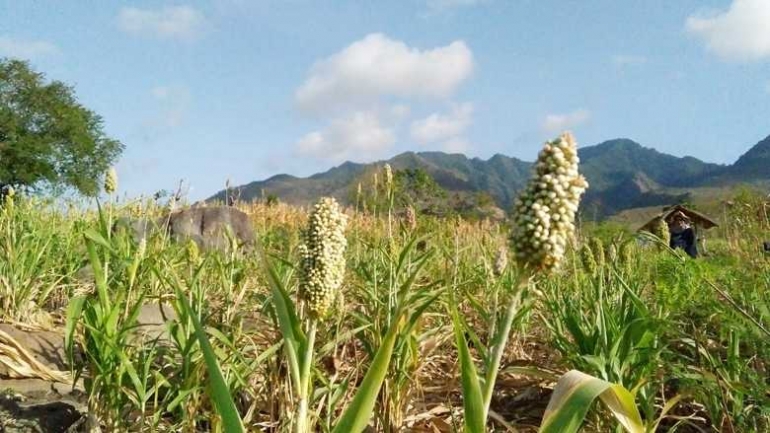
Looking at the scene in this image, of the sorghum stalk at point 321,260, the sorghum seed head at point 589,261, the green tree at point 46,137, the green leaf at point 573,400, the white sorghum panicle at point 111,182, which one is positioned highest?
the green tree at point 46,137

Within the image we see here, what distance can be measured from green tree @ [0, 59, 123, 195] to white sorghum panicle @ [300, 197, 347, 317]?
41.4m

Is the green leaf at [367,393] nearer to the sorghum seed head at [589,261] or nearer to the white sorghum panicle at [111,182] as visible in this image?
the sorghum seed head at [589,261]

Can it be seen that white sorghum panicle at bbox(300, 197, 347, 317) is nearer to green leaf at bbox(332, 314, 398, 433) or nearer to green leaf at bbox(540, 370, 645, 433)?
green leaf at bbox(332, 314, 398, 433)

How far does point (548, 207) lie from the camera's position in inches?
64.8

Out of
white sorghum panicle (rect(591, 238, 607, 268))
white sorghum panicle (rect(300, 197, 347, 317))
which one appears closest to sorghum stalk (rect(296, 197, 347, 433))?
white sorghum panicle (rect(300, 197, 347, 317))

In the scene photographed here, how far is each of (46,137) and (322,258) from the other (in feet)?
145

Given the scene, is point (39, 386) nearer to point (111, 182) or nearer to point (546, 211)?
point (111, 182)

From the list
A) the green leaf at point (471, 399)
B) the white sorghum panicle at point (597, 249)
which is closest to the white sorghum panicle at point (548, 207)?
the green leaf at point (471, 399)

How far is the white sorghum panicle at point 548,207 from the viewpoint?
1.64 metres

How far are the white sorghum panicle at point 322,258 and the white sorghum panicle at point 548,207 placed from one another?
78 cm

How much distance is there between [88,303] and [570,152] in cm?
241

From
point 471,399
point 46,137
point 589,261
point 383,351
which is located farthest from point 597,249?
point 46,137

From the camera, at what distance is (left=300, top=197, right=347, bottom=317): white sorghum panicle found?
2229mm

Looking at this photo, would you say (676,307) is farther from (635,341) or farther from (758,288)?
(758,288)
